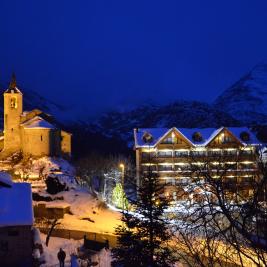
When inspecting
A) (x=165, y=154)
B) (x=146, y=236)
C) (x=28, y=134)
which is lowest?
(x=146, y=236)

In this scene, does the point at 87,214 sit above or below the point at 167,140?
below

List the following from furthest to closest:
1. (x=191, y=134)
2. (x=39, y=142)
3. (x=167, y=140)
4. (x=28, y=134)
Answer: (x=28, y=134) < (x=39, y=142) < (x=191, y=134) < (x=167, y=140)

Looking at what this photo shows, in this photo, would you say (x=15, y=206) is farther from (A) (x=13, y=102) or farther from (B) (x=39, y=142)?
(A) (x=13, y=102)

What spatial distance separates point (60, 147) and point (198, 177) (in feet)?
207

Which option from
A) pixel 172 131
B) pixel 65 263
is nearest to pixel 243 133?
pixel 172 131

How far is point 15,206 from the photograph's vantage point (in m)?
29.9

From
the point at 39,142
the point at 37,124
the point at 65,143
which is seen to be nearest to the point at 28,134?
the point at 37,124

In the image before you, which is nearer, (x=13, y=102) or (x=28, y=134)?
(x=28, y=134)

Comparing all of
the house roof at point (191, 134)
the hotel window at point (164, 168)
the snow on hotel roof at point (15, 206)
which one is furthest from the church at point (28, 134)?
the snow on hotel roof at point (15, 206)

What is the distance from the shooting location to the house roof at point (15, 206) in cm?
2853

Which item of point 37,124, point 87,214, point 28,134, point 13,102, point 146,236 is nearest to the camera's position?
point 146,236

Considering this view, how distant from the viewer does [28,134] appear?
69125mm

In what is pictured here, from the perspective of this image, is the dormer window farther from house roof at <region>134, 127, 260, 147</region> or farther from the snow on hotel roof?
the snow on hotel roof

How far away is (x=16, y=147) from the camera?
71750mm
